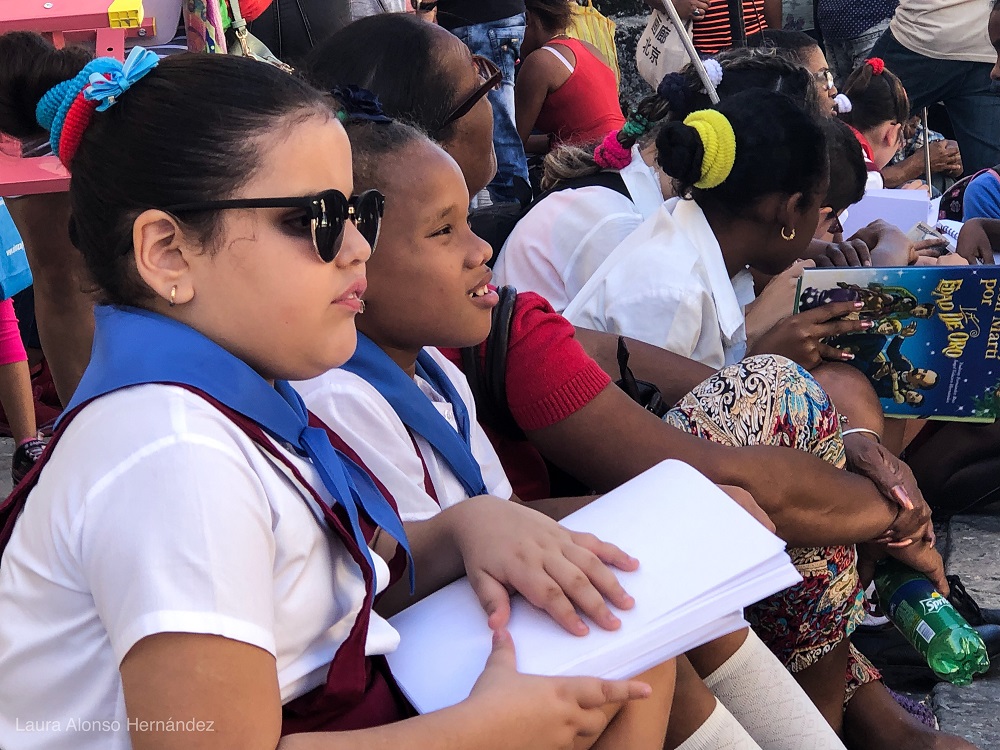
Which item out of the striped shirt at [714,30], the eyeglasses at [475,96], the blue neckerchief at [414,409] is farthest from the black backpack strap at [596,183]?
the striped shirt at [714,30]

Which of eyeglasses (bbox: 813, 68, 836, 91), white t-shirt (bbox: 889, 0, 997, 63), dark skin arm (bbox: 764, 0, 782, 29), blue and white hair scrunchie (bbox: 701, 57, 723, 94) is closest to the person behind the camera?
blue and white hair scrunchie (bbox: 701, 57, 723, 94)

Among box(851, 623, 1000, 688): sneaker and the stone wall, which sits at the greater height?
box(851, 623, 1000, 688): sneaker

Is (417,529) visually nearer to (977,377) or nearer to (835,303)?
(835,303)

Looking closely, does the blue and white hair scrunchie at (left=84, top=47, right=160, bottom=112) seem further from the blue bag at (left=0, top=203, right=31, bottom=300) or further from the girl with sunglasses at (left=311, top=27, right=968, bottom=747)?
the blue bag at (left=0, top=203, right=31, bottom=300)

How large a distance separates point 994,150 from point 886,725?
14.0 ft

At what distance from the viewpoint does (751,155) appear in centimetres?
264

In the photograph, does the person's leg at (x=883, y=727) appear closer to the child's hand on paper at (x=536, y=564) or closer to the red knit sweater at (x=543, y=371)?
the red knit sweater at (x=543, y=371)

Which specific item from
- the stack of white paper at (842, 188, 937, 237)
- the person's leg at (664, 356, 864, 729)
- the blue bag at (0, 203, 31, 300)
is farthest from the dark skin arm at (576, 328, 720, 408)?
the blue bag at (0, 203, 31, 300)

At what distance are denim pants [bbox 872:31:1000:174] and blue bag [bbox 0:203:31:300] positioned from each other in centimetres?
415

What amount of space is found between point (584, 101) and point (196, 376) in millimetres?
3779

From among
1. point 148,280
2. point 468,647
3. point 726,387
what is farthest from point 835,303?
point 148,280

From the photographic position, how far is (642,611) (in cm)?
125

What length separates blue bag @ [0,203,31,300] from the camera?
3.04 meters

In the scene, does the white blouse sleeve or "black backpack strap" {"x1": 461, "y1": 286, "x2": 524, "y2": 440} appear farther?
"black backpack strap" {"x1": 461, "y1": 286, "x2": 524, "y2": 440}
